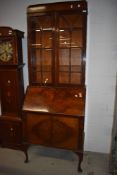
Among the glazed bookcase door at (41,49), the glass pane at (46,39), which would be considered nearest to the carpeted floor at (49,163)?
the glazed bookcase door at (41,49)

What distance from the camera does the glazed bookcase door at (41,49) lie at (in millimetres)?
2361

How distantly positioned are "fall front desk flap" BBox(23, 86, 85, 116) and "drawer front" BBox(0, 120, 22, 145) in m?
0.48

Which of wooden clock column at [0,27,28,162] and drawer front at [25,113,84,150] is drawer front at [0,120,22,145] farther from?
drawer front at [25,113,84,150]

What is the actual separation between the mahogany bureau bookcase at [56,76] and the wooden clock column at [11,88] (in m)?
0.17

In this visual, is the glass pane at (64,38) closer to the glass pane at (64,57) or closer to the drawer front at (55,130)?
the glass pane at (64,57)

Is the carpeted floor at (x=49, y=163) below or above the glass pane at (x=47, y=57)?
below

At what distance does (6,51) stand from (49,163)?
173cm

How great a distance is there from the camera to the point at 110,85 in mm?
2367

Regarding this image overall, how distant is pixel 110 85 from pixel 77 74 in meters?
0.50

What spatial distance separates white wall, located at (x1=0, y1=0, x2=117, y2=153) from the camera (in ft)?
7.24

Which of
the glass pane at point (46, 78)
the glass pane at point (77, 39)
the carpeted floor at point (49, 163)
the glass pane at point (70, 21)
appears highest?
the glass pane at point (70, 21)

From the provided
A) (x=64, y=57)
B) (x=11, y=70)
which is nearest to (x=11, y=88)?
(x=11, y=70)

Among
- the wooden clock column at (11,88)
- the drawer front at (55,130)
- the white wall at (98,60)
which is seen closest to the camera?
the drawer front at (55,130)

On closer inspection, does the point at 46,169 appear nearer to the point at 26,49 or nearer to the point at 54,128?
the point at 54,128
